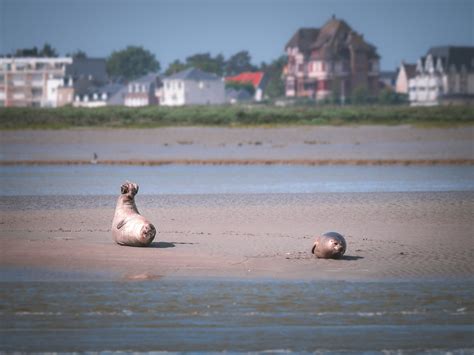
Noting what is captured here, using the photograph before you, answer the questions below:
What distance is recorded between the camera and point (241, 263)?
552 inches

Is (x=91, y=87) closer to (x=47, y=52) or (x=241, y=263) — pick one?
(x=47, y=52)

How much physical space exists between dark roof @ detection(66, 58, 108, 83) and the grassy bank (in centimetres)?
10111

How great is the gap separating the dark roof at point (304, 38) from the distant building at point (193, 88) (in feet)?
43.0

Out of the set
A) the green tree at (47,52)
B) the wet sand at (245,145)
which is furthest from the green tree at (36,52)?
the wet sand at (245,145)

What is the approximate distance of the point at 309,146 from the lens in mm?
44938

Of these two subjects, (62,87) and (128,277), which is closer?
(128,277)

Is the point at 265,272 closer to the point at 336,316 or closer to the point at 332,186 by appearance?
the point at 336,316

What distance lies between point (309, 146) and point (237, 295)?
33.4 m


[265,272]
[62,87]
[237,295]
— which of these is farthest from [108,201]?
[62,87]

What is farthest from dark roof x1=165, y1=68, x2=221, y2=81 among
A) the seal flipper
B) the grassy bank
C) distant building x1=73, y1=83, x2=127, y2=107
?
the seal flipper

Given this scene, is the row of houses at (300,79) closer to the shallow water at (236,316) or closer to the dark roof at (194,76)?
the dark roof at (194,76)

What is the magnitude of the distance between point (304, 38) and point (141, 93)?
86.3 ft

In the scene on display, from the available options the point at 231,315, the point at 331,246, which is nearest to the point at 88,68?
the point at 331,246

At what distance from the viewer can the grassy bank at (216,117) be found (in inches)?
2707
